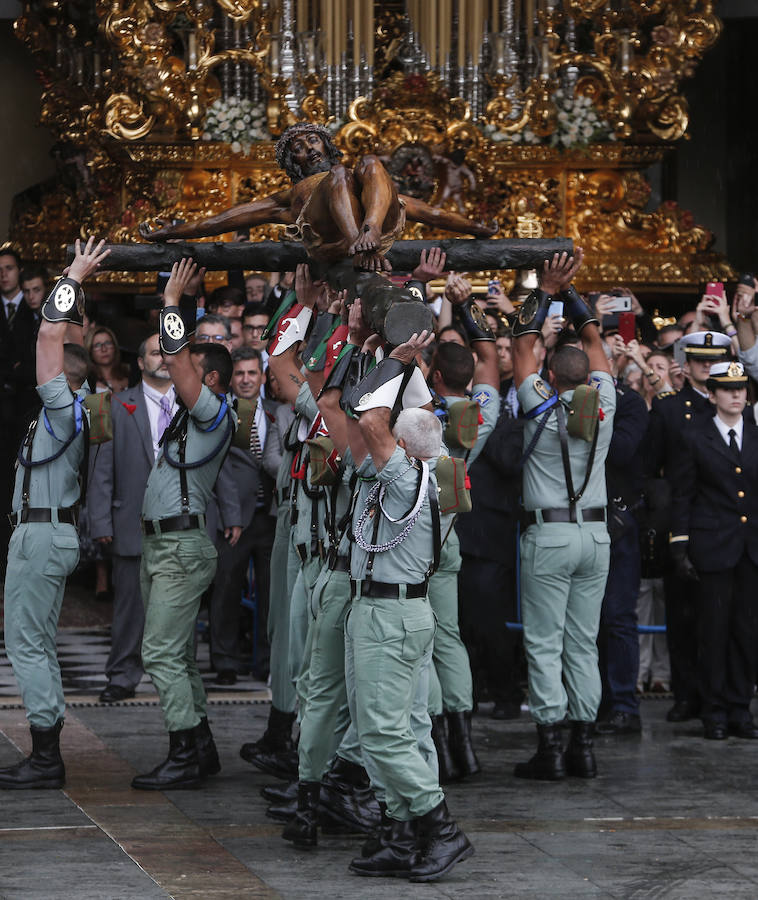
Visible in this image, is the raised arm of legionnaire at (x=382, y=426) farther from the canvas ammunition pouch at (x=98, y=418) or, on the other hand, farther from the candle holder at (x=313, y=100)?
the candle holder at (x=313, y=100)

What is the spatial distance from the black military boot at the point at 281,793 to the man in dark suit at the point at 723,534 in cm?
268

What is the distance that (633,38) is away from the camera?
1447cm

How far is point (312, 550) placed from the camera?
7.30m

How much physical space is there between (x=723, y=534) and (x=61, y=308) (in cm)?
373

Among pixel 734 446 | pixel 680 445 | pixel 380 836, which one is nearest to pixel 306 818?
pixel 380 836

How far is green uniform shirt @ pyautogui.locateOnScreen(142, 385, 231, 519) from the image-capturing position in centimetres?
779

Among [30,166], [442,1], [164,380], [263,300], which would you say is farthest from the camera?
[30,166]

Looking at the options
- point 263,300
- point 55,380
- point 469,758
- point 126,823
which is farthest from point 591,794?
point 263,300

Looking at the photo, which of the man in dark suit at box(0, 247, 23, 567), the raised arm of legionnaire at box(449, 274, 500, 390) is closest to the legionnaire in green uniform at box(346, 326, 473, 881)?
the raised arm of legionnaire at box(449, 274, 500, 390)

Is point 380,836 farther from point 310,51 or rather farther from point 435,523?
point 310,51

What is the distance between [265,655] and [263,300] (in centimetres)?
321

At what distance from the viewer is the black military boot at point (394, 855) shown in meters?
6.39

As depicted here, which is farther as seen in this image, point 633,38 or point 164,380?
point 633,38

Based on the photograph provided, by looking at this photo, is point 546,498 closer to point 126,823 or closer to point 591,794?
point 591,794
